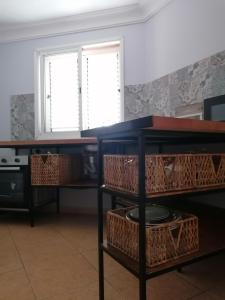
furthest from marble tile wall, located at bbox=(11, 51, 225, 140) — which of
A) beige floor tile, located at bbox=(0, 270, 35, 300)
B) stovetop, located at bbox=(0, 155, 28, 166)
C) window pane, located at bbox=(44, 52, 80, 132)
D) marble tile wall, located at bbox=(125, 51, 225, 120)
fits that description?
beige floor tile, located at bbox=(0, 270, 35, 300)

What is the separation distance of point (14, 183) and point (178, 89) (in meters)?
1.75

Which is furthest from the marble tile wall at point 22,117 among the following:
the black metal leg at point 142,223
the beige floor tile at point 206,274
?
the black metal leg at point 142,223

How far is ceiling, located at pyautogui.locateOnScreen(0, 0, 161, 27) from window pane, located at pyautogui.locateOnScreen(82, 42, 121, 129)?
419 millimetres

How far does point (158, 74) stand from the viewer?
2.45 metres

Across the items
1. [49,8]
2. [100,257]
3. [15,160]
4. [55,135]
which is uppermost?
[49,8]

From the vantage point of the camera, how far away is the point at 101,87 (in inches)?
111

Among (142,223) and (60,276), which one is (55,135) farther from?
(142,223)

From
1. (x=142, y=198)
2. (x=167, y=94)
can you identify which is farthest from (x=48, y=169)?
(x=142, y=198)

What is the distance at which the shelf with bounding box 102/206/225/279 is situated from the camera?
0.93 m

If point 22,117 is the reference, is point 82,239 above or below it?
below

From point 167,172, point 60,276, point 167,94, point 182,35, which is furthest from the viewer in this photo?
point 167,94

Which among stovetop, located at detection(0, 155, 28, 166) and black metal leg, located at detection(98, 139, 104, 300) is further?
stovetop, located at detection(0, 155, 28, 166)

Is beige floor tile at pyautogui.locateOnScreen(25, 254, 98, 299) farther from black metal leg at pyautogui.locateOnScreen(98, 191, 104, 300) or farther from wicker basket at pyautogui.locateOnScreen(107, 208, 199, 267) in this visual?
wicker basket at pyautogui.locateOnScreen(107, 208, 199, 267)

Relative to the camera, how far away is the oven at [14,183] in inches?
95.0
